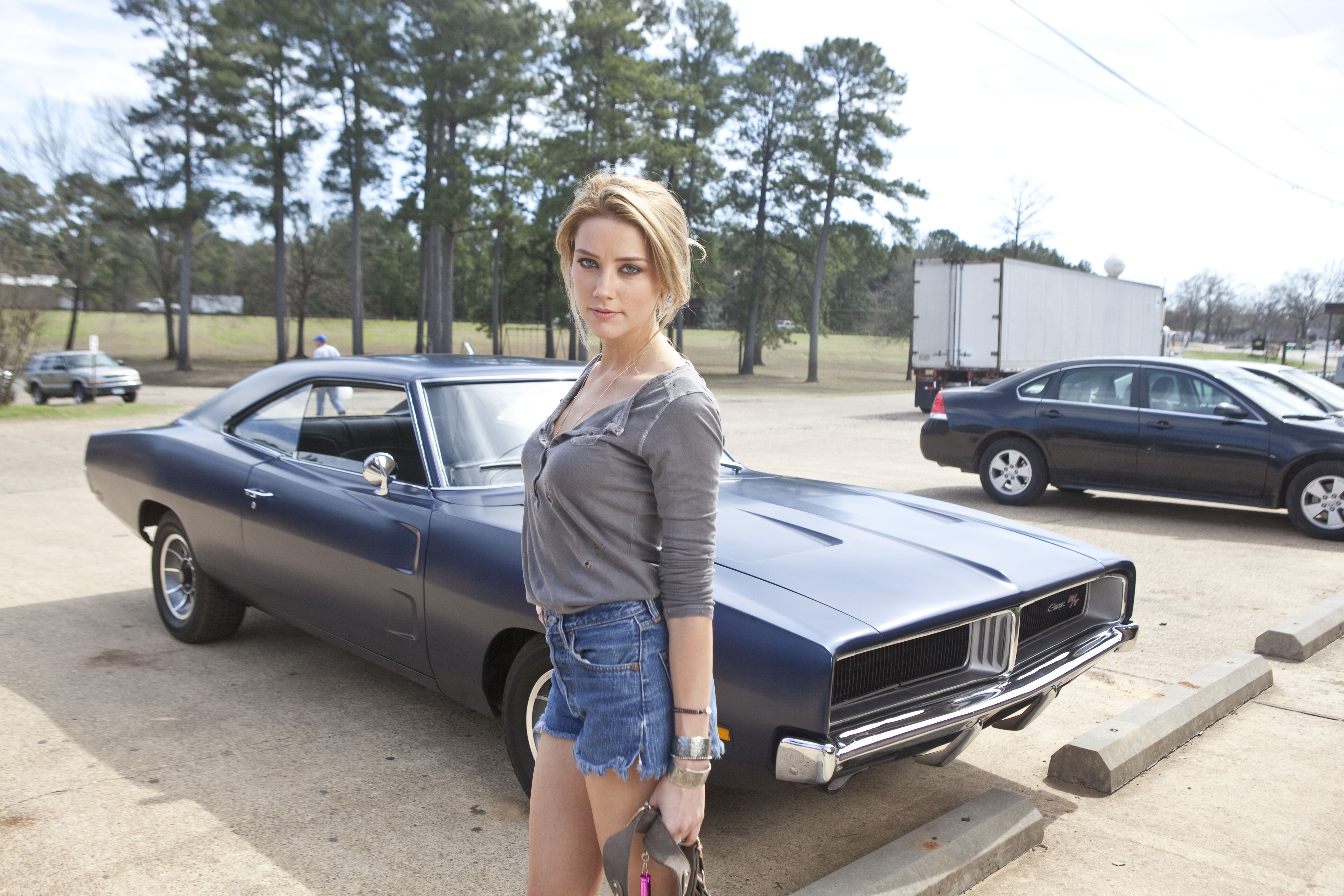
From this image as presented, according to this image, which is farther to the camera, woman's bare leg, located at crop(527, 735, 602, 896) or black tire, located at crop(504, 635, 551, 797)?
black tire, located at crop(504, 635, 551, 797)

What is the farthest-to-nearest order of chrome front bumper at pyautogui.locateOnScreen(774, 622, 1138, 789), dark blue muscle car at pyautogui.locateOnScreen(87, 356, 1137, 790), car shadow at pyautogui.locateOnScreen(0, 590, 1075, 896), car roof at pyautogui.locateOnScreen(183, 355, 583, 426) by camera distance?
car roof at pyautogui.locateOnScreen(183, 355, 583, 426), car shadow at pyautogui.locateOnScreen(0, 590, 1075, 896), dark blue muscle car at pyautogui.locateOnScreen(87, 356, 1137, 790), chrome front bumper at pyautogui.locateOnScreen(774, 622, 1138, 789)

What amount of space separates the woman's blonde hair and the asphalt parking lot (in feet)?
5.13

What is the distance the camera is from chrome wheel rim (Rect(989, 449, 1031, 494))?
9.49 m

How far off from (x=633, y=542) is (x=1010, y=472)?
863cm

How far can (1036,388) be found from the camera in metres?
9.50

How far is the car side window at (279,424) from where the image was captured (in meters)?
4.62

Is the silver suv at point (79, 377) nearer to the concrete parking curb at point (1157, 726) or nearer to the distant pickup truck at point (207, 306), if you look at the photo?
the concrete parking curb at point (1157, 726)

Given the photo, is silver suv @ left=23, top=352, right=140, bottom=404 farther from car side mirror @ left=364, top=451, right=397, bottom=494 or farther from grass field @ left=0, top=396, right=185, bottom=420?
car side mirror @ left=364, top=451, right=397, bottom=494

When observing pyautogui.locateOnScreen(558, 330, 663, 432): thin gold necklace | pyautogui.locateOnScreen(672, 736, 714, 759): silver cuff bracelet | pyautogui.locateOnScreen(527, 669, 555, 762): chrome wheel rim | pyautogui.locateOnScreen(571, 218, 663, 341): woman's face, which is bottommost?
pyautogui.locateOnScreen(527, 669, 555, 762): chrome wheel rim

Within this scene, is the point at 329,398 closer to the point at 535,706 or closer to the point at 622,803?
the point at 535,706

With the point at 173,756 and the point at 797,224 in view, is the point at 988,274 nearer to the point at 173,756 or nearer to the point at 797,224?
the point at 173,756

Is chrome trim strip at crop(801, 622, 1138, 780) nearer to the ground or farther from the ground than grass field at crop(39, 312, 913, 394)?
nearer to the ground

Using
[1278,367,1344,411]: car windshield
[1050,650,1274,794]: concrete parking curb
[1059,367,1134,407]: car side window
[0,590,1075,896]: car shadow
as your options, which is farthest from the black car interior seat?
[1278,367,1344,411]: car windshield

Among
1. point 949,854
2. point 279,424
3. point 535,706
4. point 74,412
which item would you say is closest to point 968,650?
point 949,854
